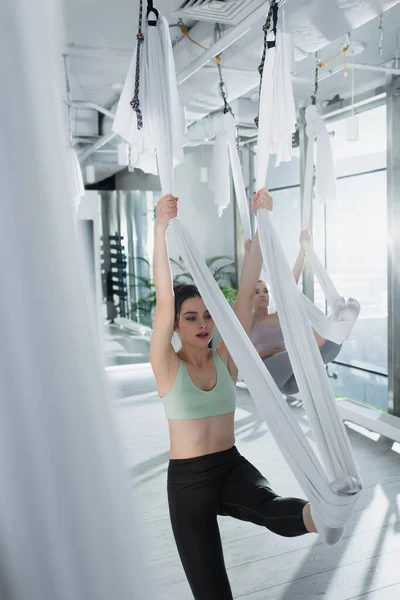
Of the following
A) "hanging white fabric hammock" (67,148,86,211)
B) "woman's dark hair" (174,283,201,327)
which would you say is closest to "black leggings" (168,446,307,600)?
"woman's dark hair" (174,283,201,327)

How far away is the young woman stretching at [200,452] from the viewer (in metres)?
1.53

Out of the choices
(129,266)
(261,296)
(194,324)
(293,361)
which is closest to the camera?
(293,361)

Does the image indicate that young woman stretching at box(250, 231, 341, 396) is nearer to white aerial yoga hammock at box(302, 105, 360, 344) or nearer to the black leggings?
white aerial yoga hammock at box(302, 105, 360, 344)

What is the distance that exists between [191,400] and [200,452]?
154 millimetres

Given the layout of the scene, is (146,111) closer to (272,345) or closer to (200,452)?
(200,452)

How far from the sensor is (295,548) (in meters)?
2.38

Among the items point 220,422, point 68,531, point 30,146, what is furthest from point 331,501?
point 30,146

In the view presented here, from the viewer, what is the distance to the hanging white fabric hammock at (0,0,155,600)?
2.13 feet

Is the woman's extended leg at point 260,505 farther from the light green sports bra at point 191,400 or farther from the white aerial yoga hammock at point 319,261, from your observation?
the white aerial yoga hammock at point 319,261

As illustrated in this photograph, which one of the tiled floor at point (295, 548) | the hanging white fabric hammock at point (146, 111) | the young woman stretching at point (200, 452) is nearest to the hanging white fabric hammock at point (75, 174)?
the hanging white fabric hammock at point (146, 111)

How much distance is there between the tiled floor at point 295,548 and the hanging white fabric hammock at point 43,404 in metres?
0.71

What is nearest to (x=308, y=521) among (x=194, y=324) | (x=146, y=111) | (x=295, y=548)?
(x=194, y=324)

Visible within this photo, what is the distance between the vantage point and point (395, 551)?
230 cm

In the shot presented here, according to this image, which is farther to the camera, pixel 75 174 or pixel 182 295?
pixel 75 174
